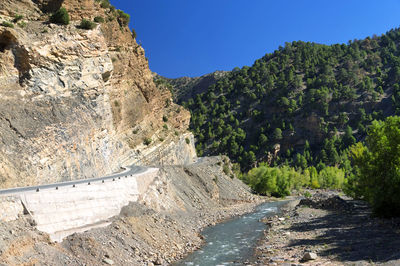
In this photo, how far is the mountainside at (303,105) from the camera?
12738 centimetres

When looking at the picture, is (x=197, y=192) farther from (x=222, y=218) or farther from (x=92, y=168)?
(x=92, y=168)

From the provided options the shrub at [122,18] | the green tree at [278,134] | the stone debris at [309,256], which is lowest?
the stone debris at [309,256]

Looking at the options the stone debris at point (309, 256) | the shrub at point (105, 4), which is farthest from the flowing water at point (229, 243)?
the shrub at point (105, 4)

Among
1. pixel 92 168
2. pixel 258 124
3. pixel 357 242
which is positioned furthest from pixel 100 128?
pixel 258 124

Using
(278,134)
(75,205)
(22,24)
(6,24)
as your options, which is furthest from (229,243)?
(278,134)

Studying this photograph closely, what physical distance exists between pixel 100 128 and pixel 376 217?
31.3 m

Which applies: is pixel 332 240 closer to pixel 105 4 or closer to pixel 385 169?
pixel 385 169

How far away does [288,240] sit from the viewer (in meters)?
27.4

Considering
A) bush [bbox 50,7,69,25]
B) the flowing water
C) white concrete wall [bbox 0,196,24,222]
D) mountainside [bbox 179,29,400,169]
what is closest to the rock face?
bush [bbox 50,7,69,25]

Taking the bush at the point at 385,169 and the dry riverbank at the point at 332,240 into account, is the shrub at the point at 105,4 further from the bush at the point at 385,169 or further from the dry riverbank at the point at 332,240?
the bush at the point at 385,169

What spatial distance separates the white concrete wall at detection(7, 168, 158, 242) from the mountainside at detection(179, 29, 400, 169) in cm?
10176

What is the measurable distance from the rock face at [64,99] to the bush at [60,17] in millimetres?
818

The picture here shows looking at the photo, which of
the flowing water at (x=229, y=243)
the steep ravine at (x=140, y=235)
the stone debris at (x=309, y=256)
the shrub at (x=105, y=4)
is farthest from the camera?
the shrub at (x=105, y=4)

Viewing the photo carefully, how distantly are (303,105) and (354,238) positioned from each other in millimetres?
123647
